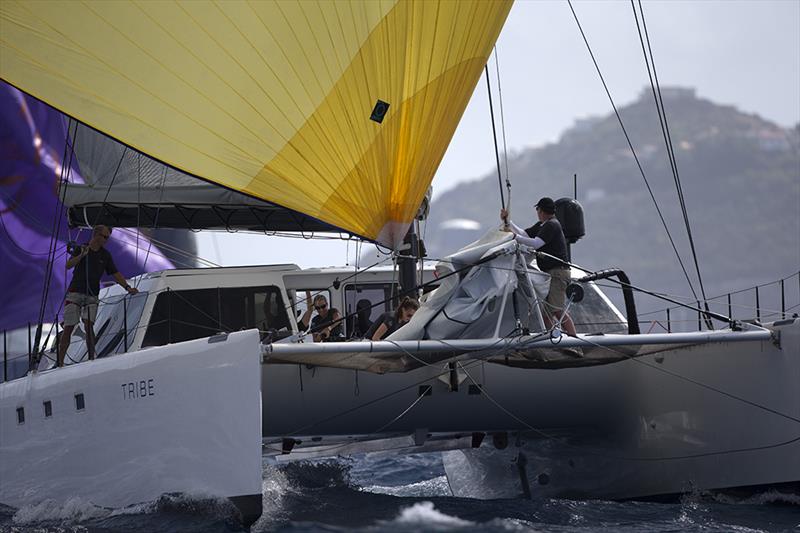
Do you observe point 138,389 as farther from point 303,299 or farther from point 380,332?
point 303,299

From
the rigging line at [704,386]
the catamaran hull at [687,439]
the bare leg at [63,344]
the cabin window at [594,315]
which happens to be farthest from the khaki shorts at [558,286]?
the bare leg at [63,344]

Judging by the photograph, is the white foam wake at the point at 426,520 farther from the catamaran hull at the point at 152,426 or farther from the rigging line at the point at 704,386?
the rigging line at the point at 704,386

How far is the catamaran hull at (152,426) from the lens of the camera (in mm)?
5402

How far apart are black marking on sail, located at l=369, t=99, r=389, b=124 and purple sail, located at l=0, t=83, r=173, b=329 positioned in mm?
5754

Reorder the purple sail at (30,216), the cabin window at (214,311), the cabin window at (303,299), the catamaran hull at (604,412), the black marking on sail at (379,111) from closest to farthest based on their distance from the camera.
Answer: the black marking on sail at (379,111) → the catamaran hull at (604,412) → the cabin window at (214,311) → the cabin window at (303,299) → the purple sail at (30,216)

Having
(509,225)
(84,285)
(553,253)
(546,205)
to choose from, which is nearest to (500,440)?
(553,253)

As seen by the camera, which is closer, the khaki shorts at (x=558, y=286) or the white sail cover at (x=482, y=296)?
the white sail cover at (x=482, y=296)

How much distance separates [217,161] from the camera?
6.23 m

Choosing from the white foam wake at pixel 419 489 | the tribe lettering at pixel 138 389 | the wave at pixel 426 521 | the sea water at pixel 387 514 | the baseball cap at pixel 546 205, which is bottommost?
the white foam wake at pixel 419 489

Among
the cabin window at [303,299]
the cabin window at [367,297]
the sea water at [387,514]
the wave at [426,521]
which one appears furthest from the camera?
the cabin window at [367,297]

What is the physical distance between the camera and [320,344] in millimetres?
5664

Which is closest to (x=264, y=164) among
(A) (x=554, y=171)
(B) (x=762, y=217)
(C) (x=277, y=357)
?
(C) (x=277, y=357)

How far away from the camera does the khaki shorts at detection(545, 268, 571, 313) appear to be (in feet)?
21.8

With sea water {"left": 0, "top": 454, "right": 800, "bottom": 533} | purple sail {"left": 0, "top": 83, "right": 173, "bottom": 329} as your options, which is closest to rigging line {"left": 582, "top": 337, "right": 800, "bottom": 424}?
sea water {"left": 0, "top": 454, "right": 800, "bottom": 533}
